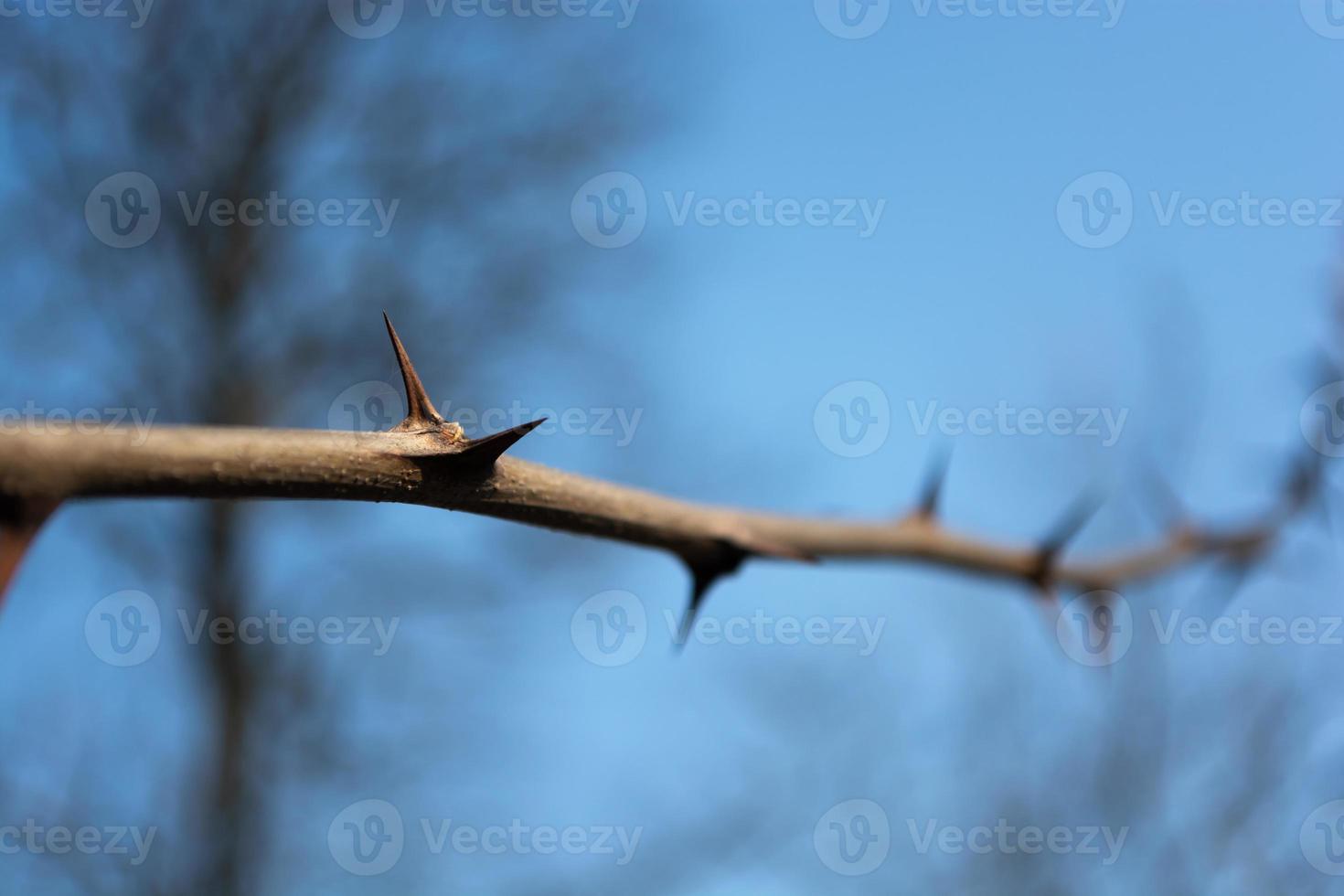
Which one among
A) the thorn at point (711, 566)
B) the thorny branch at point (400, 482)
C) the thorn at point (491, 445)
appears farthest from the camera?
the thorn at point (711, 566)

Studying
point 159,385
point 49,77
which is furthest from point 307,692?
point 49,77

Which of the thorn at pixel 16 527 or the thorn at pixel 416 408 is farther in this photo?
the thorn at pixel 416 408

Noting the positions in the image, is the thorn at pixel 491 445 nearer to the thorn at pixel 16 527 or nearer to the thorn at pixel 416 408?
the thorn at pixel 416 408

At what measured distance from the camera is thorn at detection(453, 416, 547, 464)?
1.04m

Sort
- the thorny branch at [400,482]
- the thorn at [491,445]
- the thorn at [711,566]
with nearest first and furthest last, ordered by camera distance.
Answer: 1. the thorny branch at [400,482]
2. the thorn at [491,445]
3. the thorn at [711,566]

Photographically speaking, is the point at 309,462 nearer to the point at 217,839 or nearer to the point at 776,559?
the point at 776,559

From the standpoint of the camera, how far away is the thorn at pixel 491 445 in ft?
3.42

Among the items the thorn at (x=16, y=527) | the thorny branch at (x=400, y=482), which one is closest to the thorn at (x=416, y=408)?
the thorny branch at (x=400, y=482)

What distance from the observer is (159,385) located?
27.1 ft

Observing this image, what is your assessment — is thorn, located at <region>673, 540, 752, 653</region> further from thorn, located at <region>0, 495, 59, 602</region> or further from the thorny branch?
thorn, located at <region>0, 495, 59, 602</region>

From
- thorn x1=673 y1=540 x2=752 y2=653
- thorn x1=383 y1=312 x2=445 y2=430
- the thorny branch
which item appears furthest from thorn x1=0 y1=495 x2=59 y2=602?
thorn x1=673 y1=540 x2=752 y2=653

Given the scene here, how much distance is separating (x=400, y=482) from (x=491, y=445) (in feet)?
0.31

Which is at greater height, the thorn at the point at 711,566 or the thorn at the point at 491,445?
the thorn at the point at 491,445

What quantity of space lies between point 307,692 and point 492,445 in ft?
26.8
